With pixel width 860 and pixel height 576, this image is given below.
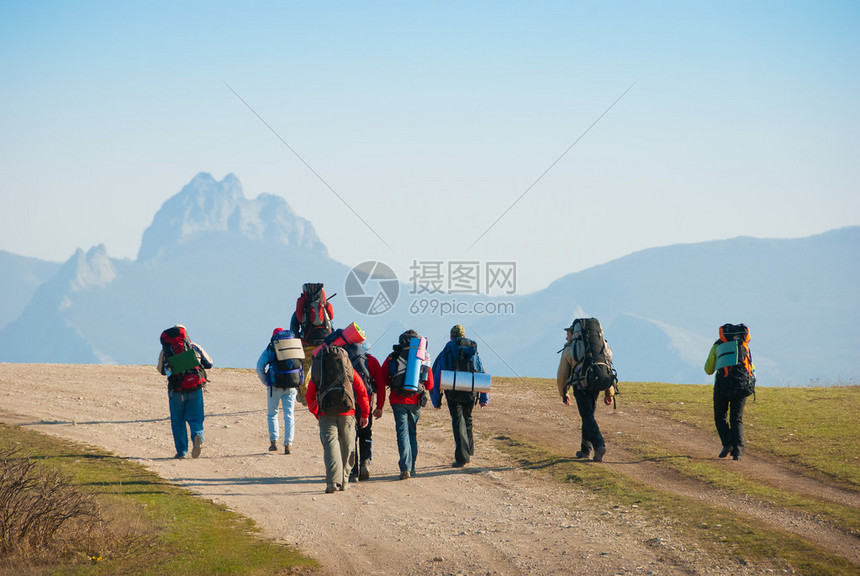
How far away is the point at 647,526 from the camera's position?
384 inches

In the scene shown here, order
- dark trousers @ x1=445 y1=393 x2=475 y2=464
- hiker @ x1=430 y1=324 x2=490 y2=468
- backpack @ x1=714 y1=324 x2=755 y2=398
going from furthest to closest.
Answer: backpack @ x1=714 y1=324 x2=755 y2=398
dark trousers @ x1=445 y1=393 x2=475 y2=464
hiker @ x1=430 y1=324 x2=490 y2=468

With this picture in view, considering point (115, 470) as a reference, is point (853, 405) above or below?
above

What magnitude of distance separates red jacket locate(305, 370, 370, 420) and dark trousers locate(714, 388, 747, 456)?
6.21 meters

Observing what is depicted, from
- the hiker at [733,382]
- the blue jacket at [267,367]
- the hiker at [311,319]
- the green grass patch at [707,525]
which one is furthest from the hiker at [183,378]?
the hiker at [733,382]

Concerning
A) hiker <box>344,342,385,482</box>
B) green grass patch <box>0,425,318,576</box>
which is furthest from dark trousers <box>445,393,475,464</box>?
green grass patch <box>0,425,318,576</box>

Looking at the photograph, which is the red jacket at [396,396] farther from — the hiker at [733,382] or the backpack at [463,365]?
the hiker at [733,382]

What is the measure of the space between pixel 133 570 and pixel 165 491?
3365 millimetres

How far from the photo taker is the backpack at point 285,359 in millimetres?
13961

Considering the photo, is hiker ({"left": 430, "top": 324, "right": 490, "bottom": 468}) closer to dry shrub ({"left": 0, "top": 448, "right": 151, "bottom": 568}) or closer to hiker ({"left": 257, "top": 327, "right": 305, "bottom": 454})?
hiker ({"left": 257, "top": 327, "right": 305, "bottom": 454})

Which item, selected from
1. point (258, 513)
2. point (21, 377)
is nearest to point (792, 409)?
point (258, 513)

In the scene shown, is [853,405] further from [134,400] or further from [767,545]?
[134,400]

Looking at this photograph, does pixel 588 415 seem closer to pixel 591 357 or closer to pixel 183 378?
pixel 591 357

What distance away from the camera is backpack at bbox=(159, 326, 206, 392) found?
44.8ft

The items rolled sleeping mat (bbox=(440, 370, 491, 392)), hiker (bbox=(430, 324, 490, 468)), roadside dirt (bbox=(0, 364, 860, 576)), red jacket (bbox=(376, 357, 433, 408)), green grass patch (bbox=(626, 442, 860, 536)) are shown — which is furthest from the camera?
hiker (bbox=(430, 324, 490, 468))
